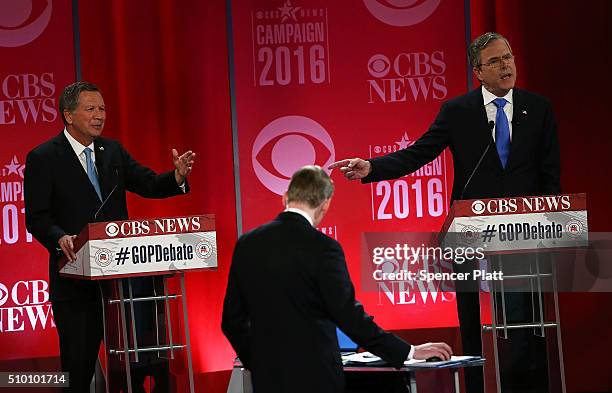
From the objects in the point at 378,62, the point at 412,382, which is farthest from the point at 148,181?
the point at 378,62

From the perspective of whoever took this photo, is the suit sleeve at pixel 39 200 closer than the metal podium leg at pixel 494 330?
No

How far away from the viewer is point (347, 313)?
11.2 feet

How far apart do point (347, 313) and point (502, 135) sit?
1529 mm

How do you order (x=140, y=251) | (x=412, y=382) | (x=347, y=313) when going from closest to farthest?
(x=347, y=313)
(x=412, y=382)
(x=140, y=251)

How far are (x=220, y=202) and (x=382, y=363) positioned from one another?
3320mm

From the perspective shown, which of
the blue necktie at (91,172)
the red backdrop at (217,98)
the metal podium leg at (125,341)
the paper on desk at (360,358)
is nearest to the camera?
the paper on desk at (360,358)

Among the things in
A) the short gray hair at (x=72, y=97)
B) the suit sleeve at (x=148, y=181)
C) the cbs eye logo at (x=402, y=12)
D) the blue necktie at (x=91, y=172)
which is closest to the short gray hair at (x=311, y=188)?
the suit sleeve at (x=148, y=181)

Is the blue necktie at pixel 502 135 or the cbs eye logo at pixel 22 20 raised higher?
the cbs eye logo at pixel 22 20

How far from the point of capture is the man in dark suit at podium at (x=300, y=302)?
3404 mm

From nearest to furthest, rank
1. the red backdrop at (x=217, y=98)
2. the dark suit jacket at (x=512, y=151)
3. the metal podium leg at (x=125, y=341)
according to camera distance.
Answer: the metal podium leg at (x=125, y=341)
the dark suit jacket at (x=512, y=151)
the red backdrop at (x=217, y=98)

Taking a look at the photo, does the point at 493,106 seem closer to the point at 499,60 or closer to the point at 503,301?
the point at 499,60

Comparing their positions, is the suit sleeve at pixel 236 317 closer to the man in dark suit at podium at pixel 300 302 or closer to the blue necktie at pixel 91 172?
the man in dark suit at podium at pixel 300 302

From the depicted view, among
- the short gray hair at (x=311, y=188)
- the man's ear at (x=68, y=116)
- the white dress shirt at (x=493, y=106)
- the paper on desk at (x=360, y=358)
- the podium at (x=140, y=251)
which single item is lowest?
the paper on desk at (x=360, y=358)

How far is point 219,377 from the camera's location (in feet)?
21.7
